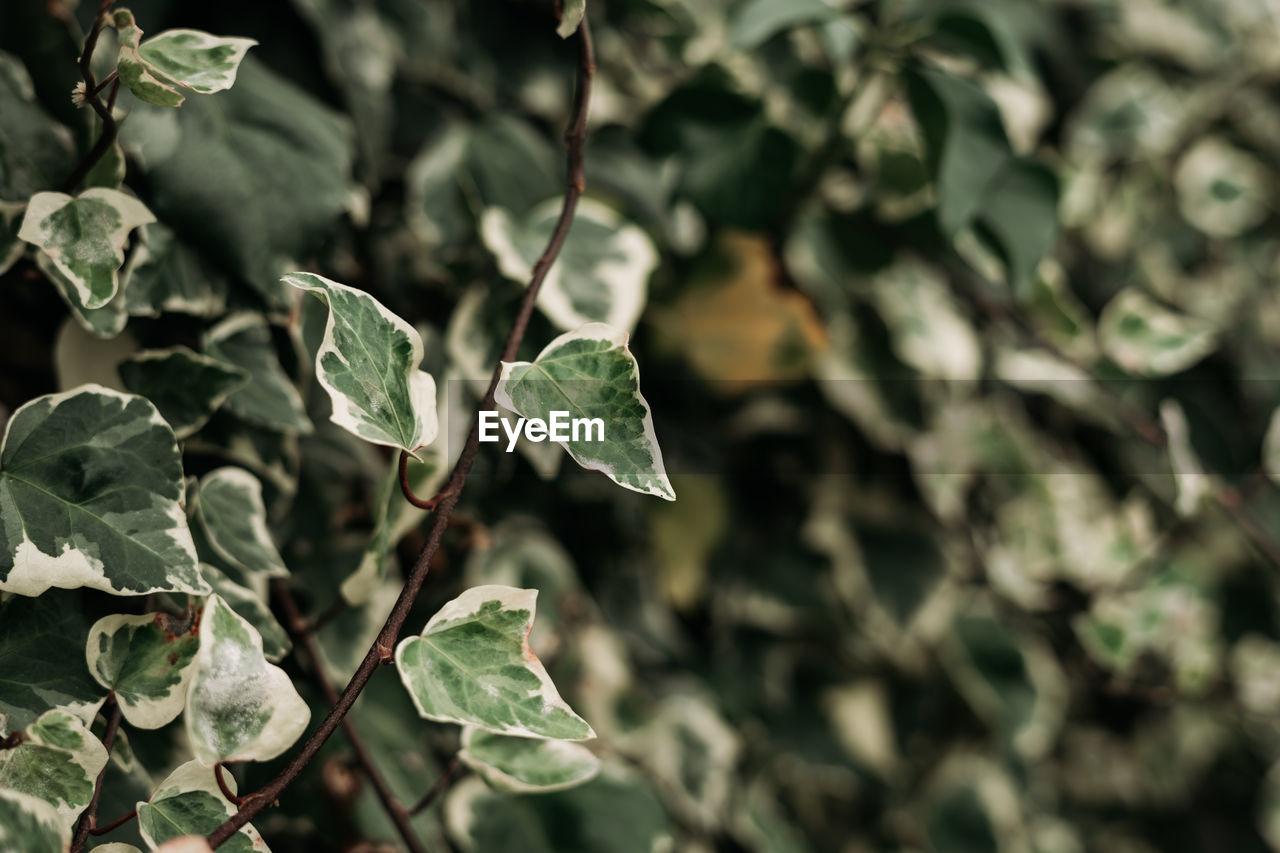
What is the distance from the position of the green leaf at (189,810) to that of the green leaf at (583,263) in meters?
0.29

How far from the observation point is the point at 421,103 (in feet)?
2.22

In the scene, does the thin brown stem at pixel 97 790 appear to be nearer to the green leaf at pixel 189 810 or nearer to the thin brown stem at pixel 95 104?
the green leaf at pixel 189 810

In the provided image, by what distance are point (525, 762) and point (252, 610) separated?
0.53 feet

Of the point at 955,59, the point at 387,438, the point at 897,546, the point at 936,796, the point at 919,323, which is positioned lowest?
the point at 936,796

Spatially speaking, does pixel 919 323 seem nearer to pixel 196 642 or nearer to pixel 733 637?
pixel 733 637

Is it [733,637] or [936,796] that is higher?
[733,637]

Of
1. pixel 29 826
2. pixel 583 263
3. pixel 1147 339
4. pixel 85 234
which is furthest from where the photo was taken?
pixel 1147 339

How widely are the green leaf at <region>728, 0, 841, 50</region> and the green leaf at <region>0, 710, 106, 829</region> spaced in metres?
0.54

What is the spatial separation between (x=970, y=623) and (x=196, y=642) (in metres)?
0.72

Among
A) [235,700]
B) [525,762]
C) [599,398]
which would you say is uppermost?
[599,398]

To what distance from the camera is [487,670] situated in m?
0.33

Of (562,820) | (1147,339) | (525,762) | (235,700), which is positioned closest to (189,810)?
(235,700)

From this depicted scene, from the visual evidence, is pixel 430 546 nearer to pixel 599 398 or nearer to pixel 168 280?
pixel 599 398

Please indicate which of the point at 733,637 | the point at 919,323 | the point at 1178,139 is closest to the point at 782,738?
the point at 733,637
